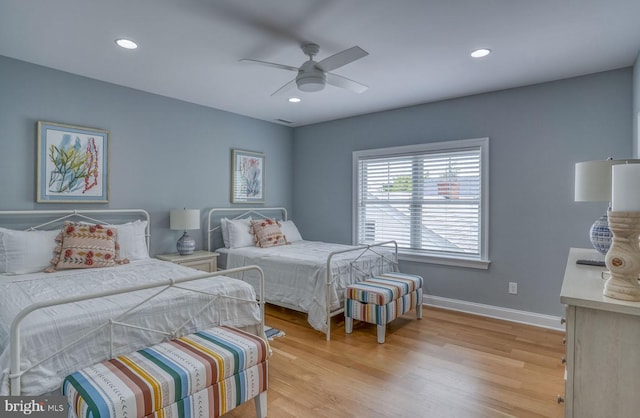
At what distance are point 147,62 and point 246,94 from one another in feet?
3.68

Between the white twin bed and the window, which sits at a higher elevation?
the window

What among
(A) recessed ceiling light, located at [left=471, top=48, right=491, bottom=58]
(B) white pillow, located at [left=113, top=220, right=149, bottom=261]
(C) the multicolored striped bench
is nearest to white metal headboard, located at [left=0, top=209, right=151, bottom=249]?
(B) white pillow, located at [left=113, top=220, right=149, bottom=261]

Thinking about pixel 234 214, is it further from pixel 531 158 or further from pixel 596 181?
pixel 596 181

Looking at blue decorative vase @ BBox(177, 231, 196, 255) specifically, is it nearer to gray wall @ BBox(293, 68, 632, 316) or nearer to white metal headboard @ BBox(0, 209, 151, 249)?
white metal headboard @ BBox(0, 209, 151, 249)

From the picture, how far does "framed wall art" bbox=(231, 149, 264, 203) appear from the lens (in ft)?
15.8

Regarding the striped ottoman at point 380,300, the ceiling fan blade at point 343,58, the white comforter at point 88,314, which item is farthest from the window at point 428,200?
the white comforter at point 88,314

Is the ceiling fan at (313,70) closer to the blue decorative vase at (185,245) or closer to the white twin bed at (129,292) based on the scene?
the white twin bed at (129,292)

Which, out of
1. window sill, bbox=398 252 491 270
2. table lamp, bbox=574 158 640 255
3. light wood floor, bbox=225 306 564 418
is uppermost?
table lamp, bbox=574 158 640 255

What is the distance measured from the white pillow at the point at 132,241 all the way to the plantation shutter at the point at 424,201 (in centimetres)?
270

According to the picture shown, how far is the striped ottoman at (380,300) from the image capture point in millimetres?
3160

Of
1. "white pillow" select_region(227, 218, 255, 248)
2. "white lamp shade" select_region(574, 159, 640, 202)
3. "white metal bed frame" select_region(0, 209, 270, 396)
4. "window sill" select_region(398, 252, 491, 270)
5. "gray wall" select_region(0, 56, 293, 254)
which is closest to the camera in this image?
"white metal bed frame" select_region(0, 209, 270, 396)

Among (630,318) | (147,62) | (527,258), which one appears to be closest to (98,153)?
(147,62)

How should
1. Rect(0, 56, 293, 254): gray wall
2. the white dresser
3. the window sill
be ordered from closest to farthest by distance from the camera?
the white dresser, Rect(0, 56, 293, 254): gray wall, the window sill

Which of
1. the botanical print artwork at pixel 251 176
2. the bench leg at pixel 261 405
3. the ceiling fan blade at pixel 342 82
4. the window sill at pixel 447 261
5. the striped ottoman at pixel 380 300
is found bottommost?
the bench leg at pixel 261 405
